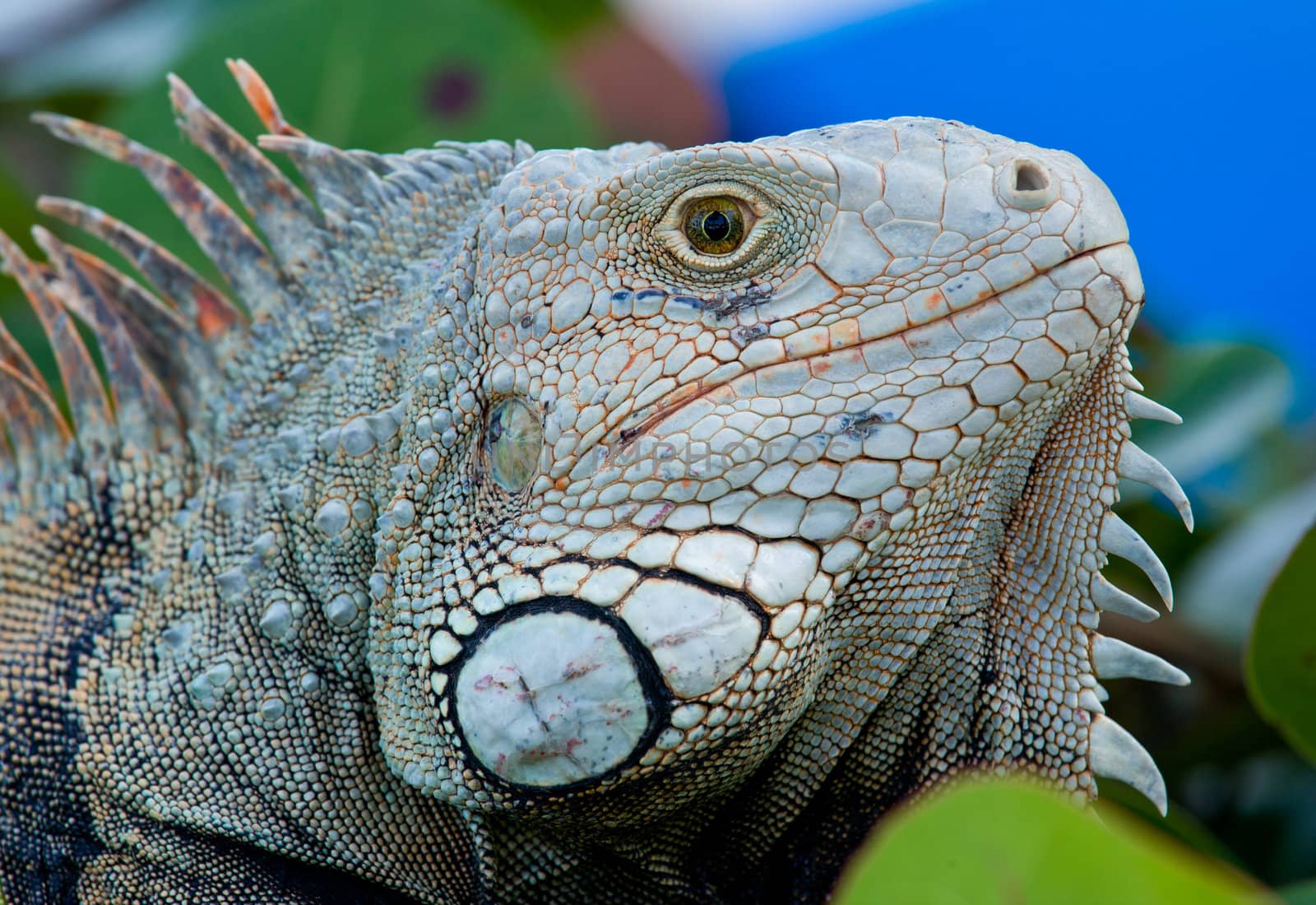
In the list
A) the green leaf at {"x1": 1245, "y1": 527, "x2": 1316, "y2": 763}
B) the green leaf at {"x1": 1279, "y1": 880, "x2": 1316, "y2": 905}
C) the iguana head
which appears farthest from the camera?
the green leaf at {"x1": 1245, "y1": 527, "x2": 1316, "y2": 763}

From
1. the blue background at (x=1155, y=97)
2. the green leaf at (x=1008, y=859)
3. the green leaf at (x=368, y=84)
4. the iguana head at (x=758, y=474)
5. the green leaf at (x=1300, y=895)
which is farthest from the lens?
the blue background at (x=1155, y=97)

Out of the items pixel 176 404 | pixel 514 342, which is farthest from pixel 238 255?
pixel 514 342

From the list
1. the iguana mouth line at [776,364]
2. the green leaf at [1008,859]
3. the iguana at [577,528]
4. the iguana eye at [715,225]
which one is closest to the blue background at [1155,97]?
the iguana at [577,528]

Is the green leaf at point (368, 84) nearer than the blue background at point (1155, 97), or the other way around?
the green leaf at point (368, 84)

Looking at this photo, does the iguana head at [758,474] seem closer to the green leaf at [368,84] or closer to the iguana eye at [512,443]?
the iguana eye at [512,443]

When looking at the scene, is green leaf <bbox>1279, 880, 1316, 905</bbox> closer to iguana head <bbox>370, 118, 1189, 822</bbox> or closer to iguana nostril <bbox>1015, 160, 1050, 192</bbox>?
iguana head <bbox>370, 118, 1189, 822</bbox>

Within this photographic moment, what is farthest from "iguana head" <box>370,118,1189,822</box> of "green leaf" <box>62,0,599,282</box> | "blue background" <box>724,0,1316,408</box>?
"blue background" <box>724,0,1316,408</box>

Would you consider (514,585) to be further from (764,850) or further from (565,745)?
(764,850)

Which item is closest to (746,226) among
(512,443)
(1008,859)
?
(512,443)
